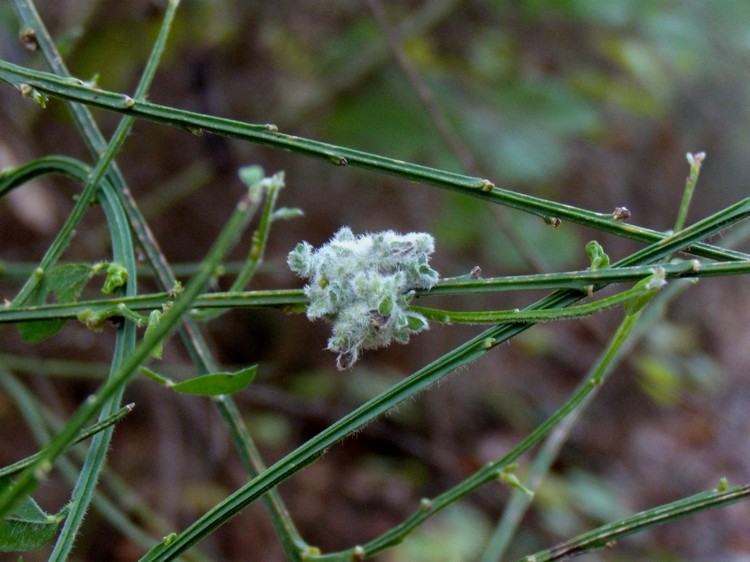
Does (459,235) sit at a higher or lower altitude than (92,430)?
higher

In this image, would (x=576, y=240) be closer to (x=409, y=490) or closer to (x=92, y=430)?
(x=409, y=490)

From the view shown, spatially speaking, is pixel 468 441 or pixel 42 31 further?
pixel 468 441

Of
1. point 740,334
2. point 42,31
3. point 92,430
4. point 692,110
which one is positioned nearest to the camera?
point 92,430

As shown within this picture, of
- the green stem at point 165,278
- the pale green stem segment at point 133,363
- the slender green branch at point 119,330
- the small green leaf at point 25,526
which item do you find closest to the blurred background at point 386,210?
the green stem at point 165,278

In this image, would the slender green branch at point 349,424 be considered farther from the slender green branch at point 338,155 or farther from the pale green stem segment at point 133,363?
the pale green stem segment at point 133,363

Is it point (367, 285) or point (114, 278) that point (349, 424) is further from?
point (114, 278)

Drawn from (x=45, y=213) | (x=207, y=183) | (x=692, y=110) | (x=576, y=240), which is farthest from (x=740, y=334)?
(x=45, y=213)

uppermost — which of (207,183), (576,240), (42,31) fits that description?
(576,240)
